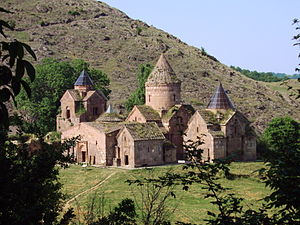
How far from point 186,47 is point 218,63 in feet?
24.5

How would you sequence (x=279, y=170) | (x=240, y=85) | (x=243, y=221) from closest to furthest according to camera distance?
1. (x=243, y=221)
2. (x=279, y=170)
3. (x=240, y=85)

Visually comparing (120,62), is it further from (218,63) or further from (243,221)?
(243,221)

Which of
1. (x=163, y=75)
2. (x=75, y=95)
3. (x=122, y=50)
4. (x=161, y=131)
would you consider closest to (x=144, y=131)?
(x=161, y=131)

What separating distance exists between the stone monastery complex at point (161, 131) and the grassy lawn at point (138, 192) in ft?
6.45

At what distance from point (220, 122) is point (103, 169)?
966 centimetres

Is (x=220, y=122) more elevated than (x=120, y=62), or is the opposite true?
(x=120, y=62)

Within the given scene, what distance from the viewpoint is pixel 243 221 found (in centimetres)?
776

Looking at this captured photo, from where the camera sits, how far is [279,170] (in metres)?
8.36

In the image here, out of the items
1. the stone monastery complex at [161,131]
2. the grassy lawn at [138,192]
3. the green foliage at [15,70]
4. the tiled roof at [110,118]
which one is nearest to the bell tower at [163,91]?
the stone monastery complex at [161,131]

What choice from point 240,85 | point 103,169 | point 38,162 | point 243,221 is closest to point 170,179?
point 243,221

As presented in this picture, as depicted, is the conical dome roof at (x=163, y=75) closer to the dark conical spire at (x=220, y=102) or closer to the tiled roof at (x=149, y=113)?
the tiled roof at (x=149, y=113)

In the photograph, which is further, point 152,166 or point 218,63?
point 218,63

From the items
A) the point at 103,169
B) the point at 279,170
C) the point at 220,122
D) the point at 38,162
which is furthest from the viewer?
the point at 220,122

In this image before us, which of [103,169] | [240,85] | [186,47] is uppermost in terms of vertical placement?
[186,47]
